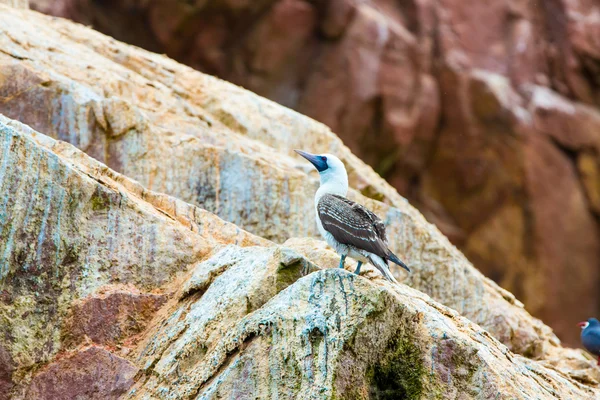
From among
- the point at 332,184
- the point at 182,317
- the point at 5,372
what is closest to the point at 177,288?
the point at 182,317

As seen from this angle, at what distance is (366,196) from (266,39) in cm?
1837

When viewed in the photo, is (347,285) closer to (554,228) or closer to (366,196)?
(366,196)

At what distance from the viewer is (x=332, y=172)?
11625mm

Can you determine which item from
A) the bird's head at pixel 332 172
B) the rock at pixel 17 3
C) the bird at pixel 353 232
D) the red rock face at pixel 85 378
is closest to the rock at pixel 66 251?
the red rock face at pixel 85 378

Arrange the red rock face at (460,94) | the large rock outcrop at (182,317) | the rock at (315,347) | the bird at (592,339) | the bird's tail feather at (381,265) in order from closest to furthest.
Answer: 1. the rock at (315,347)
2. the large rock outcrop at (182,317)
3. the bird's tail feather at (381,265)
4. the bird at (592,339)
5. the red rock face at (460,94)

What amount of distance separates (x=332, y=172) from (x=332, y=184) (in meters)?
0.25

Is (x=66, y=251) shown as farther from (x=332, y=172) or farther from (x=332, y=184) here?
(x=332, y=172)

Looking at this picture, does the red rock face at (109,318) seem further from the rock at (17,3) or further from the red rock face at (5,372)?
the rock at (17,3)

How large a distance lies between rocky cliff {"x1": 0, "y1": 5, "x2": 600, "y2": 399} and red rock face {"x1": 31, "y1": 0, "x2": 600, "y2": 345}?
18.6m

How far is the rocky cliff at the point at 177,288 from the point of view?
865 centimetres

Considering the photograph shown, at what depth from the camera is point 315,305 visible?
28.6 feet

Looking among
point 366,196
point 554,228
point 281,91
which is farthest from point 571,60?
point 366,196

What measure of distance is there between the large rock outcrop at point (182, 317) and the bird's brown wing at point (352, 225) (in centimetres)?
54

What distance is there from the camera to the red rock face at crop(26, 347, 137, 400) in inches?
372
